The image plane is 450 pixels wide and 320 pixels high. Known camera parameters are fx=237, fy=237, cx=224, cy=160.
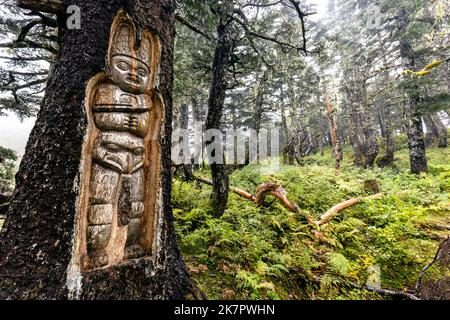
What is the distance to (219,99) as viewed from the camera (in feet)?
17.6

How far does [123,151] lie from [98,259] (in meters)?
1.09

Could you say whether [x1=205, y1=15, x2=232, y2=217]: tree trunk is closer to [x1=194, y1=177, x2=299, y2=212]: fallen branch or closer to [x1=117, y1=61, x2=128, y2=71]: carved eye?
[x1=194, y1=177, x2=299, y2=212]: fallen branch

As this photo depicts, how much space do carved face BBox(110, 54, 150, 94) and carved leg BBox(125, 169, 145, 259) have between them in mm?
938

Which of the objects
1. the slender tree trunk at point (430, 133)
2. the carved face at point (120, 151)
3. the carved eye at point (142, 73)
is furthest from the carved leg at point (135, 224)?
the slender tree trunk at point (430, 133)

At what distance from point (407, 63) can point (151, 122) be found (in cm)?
1391

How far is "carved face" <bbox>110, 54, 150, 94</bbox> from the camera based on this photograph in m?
2.47

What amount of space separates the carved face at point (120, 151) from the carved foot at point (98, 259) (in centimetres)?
81

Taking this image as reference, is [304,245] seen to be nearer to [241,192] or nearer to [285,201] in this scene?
[285,201]

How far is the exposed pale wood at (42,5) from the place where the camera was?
7.62ft

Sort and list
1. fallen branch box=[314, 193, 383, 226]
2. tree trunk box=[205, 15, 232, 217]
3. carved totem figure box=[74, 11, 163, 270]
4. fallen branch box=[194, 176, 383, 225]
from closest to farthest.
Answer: carved totem figure box=[74, 11, 163, 270], tree trunk box=[205, 15, 232, 217], fallen branch box=[314, 193, 383, 226], fallen branch box=[194, 176, 383, 225]

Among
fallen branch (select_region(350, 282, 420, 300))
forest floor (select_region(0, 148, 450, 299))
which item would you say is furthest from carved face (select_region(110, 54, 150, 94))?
fallen branch (select_region(350, 282, 420, 300))

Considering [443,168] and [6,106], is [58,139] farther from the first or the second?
[443,168]
